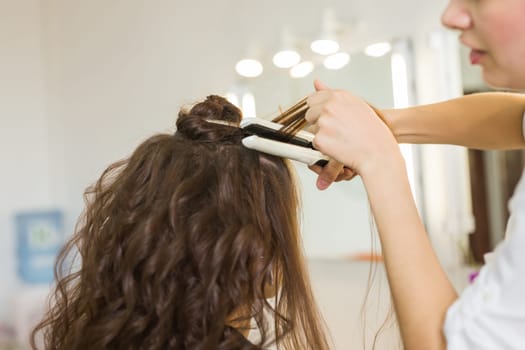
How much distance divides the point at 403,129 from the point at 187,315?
0.39 meters

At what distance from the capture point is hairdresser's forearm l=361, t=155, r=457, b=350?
632mm

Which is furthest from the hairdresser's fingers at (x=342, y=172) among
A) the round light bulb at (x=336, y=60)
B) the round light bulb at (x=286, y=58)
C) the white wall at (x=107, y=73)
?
the round light bulb at (x=286, y=58)

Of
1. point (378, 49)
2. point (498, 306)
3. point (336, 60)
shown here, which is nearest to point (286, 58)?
point (336, 60)

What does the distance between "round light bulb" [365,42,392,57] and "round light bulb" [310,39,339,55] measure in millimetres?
108

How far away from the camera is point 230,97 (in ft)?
6.76

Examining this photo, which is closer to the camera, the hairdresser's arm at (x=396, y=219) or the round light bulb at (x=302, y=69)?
the hairdresser's arm at (x=396, y=219)

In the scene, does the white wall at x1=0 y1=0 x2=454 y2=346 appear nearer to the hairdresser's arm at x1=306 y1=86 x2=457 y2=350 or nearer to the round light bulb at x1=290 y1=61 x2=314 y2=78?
the round light bulb at x1=290 y1=61 x2=314 y2=78

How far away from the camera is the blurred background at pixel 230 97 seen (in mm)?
1549

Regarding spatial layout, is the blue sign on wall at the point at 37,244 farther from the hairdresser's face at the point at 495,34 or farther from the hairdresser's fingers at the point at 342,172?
the hairdresser's face at the point at 495,34

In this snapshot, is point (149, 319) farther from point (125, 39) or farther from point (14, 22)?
point (14, 22)

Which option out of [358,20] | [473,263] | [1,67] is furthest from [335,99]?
[1,67]

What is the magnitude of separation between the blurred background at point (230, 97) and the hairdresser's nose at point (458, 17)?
2.54ft

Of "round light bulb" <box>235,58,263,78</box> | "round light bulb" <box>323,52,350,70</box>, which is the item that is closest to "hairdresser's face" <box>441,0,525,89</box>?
"round light bulb" <box>323,52,350,70</box>

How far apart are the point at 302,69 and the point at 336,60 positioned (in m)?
0.12
